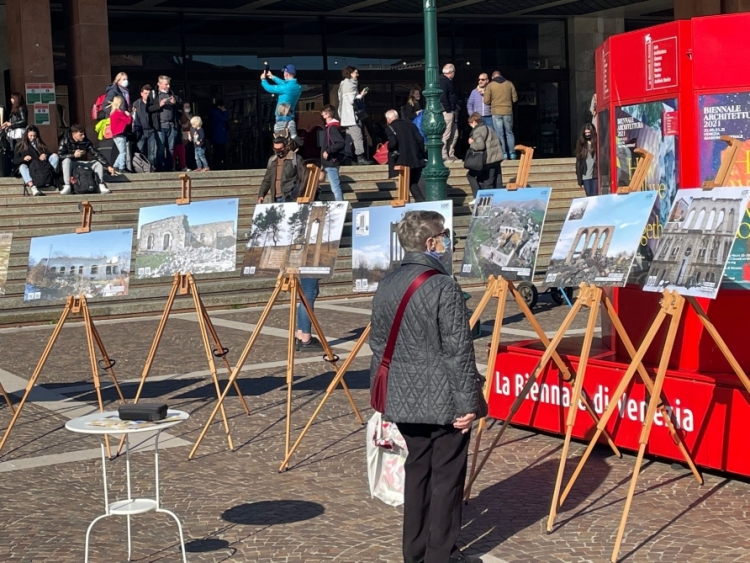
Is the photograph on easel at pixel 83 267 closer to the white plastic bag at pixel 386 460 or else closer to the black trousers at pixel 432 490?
the white plastic bag at pixel 386 460

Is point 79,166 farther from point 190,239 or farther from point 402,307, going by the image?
point 402,307

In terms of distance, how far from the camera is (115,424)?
559 centimetres

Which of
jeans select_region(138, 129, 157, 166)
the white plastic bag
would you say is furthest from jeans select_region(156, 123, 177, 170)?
the white plastic bag

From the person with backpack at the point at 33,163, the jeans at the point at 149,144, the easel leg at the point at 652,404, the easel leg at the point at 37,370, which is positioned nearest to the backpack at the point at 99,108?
the jeans at the point at 149,144

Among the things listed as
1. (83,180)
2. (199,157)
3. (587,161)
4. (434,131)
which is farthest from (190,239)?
(199,157)

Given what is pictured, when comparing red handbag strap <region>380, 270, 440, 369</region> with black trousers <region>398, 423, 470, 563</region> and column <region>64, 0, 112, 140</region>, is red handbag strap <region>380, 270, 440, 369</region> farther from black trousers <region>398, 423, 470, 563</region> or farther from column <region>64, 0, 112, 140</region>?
column <region>64, 0, 112, 140</region>

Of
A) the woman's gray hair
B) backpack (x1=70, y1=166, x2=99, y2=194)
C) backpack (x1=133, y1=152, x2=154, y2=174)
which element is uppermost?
backpack (x1=133, y1=152, x2=154, y2=174)

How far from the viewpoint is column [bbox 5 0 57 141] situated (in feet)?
74.1

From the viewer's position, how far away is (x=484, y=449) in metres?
7.80

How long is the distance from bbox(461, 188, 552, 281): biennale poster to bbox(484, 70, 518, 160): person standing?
1638cm

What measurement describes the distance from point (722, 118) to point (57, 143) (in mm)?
18209

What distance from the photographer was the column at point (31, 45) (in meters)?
22.6

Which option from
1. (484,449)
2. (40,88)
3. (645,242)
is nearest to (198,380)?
(484,449)

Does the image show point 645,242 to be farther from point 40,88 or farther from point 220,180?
point 40,88
